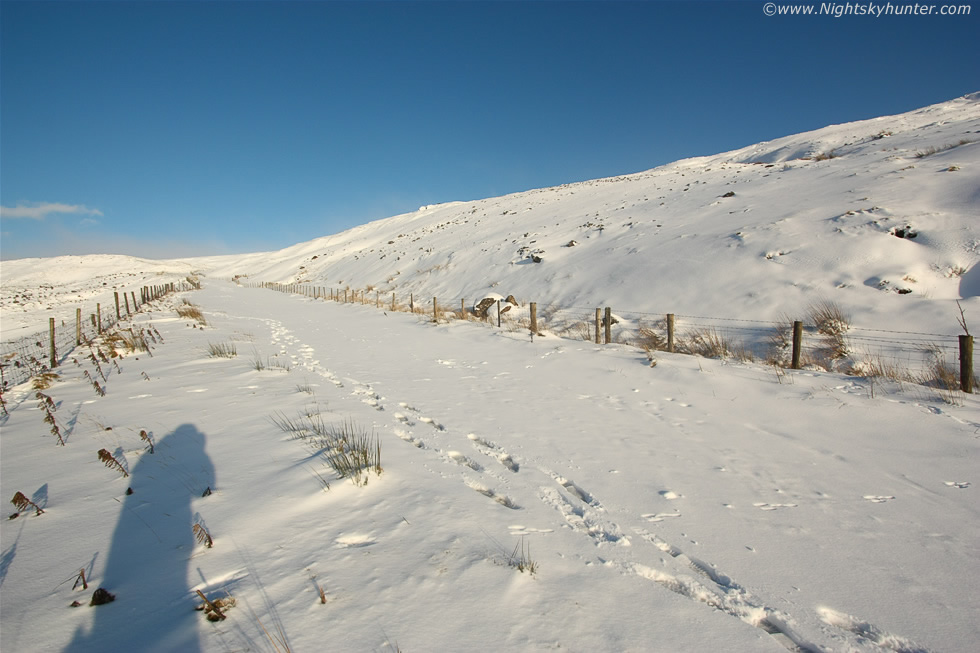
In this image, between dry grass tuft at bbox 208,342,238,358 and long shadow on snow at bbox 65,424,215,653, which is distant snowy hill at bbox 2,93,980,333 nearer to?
dry grass tuft at bbox 208,342,238,358

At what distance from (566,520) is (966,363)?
7042mm

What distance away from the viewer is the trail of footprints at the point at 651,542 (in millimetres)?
2268

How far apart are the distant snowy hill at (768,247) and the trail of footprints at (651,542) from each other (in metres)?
10.2

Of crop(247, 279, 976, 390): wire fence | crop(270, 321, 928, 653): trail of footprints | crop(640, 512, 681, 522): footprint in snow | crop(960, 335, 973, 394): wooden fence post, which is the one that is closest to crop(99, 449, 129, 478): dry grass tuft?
crop(270, 321, 928, 653): trail of footprints

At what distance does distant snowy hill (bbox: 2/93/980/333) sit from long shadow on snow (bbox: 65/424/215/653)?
13197mm

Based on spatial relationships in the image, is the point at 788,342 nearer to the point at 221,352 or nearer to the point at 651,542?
the point at 651,542

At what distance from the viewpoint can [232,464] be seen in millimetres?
3904

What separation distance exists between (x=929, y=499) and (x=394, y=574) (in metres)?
4.40

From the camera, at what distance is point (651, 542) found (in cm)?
296

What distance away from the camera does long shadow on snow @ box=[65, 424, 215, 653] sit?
6.40 ft

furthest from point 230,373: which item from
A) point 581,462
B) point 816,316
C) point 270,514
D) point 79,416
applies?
point 816,316

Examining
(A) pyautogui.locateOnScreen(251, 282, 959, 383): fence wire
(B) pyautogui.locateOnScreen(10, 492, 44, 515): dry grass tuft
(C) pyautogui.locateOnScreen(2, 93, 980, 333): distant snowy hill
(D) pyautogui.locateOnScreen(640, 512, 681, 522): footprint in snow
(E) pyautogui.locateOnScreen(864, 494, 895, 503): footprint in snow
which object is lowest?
(E) pyautogui.locateOnScreen(864, 494, 895, 503): footprint in snow

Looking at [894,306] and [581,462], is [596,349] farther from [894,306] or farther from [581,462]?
[894,306]

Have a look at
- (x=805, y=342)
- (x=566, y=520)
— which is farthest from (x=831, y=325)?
(x=566, y=520)
